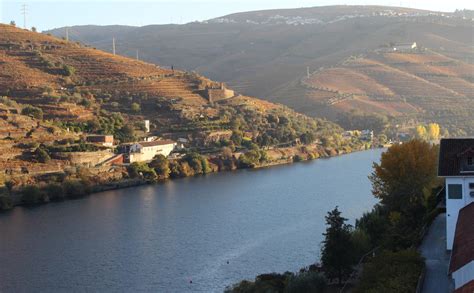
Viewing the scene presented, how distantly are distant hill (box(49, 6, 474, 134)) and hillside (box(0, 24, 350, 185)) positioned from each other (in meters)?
19.2

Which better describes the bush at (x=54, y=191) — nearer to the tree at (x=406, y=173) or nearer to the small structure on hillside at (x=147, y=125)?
the tree at (x=406, y=173)

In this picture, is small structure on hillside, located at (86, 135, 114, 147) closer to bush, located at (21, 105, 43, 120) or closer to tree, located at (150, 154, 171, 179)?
tree, located at (150, 154, 171, 179)

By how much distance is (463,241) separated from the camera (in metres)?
16.7

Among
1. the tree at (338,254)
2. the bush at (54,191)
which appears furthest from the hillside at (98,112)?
the tree at (338,254)

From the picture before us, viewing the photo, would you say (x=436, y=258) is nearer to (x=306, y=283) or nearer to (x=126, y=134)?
(x=306, y=283)

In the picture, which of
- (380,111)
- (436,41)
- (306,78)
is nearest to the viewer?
(380,111)

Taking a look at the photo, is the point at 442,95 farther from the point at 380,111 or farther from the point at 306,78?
the point at 306,78

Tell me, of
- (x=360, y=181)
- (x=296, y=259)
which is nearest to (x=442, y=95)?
(x=360, y=181)

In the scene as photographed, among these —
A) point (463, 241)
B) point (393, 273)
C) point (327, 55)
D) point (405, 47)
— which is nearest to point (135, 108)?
point (393, 273)

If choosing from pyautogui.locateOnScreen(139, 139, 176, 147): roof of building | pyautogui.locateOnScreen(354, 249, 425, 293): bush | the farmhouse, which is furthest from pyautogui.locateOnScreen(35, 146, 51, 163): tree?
pyautogui.locateOnScreen(354, 249, 425, 293): bush

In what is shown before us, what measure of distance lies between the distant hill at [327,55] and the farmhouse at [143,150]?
34669 mm

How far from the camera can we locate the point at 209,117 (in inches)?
2502

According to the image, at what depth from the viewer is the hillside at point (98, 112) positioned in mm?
46344

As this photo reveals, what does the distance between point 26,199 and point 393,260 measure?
24170mm
